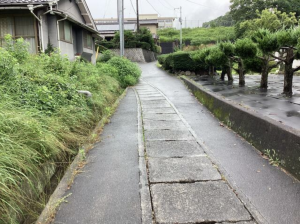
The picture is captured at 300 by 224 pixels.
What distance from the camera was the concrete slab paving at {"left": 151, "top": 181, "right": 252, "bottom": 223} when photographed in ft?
8.31

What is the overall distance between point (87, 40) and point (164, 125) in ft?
51.2

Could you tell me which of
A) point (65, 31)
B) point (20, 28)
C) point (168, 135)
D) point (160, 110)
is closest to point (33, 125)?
point (168, 135)

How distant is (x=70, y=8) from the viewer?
657 inches

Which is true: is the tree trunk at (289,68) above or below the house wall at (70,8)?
below

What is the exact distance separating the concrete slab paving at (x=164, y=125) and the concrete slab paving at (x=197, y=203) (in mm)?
2609

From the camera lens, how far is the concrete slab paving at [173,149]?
4207mm

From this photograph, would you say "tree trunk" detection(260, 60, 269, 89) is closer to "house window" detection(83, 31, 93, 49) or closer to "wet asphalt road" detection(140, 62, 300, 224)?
"wet asphalt road" detection(140, 62, 300, 224)

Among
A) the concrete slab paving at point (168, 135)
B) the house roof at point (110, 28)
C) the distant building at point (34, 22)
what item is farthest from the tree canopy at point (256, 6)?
the concrete slab paving at point (168, 135)

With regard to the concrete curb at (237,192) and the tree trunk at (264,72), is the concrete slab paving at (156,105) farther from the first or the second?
the concrete curb at (237,192)

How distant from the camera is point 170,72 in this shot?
19828mm

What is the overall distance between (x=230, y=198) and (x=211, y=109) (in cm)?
460

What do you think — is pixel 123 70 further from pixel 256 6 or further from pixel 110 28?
pixel 256 6

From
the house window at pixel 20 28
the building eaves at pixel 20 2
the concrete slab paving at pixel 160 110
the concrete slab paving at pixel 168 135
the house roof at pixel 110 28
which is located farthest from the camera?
the house roof at pixel 110 28

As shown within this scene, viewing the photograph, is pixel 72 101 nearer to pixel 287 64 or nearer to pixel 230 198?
pixel 230 198
